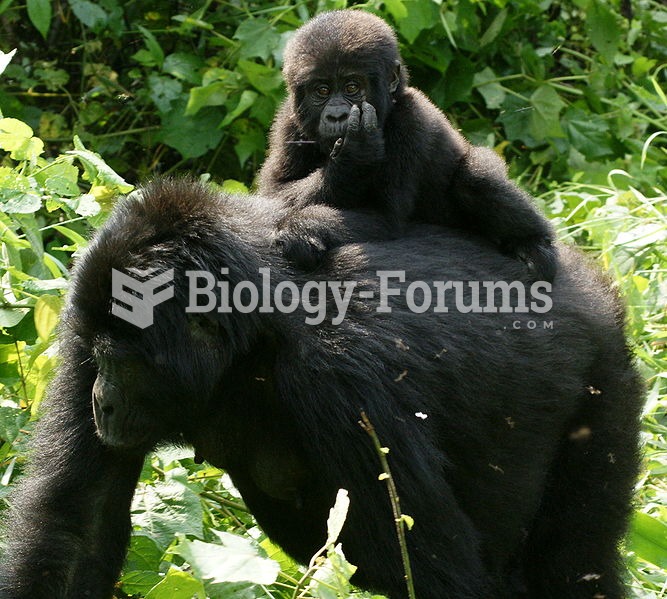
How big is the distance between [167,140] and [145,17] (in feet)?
3.24

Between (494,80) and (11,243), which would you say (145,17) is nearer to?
(494,80)

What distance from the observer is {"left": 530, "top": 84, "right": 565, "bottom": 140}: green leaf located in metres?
6.25

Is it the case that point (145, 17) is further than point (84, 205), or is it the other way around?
point (145, 17)

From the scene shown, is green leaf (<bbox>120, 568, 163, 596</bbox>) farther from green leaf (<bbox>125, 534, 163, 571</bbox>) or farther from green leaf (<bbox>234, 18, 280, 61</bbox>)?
green leaf (<bbox>234, 18, 280, 61</bbox>)

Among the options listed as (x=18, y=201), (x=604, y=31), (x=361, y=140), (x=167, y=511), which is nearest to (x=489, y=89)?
(x=604, y=31)

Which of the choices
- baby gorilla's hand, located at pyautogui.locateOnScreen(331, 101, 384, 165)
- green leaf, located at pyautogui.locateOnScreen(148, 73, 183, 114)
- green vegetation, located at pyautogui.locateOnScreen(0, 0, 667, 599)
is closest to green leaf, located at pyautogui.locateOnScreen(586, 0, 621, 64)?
green vegetation, located at pyautogui.locateOnScreen(0, 0, 667, 599)

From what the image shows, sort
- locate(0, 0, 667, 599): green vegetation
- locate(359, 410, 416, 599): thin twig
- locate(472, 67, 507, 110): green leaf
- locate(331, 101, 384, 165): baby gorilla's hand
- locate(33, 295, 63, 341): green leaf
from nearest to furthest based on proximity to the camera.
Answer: locate(359, 410, 416, 599): thin twig, locate(33, 295, 63, 341): green leaf, locate(331, 101, 384, 165): baby gorilla's hand, locate(0, 0, 667, 599): green vegetation, locate(472, 67, 507, 110): green leaf

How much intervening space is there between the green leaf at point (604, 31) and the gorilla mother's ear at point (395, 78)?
288 cm

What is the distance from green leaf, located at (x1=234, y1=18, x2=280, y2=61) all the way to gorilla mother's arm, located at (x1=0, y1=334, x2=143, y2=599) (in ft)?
10.3

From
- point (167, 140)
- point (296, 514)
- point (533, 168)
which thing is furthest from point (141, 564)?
point (533, 168)

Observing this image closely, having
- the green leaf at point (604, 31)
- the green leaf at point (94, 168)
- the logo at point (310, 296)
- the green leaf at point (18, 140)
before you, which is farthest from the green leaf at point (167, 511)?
the green leaf at point (604, 31)

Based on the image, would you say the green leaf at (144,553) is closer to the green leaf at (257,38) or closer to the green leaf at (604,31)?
the green leaf at (257,38)

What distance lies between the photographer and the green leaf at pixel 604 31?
262 inches

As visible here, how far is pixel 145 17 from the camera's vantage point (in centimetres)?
660
